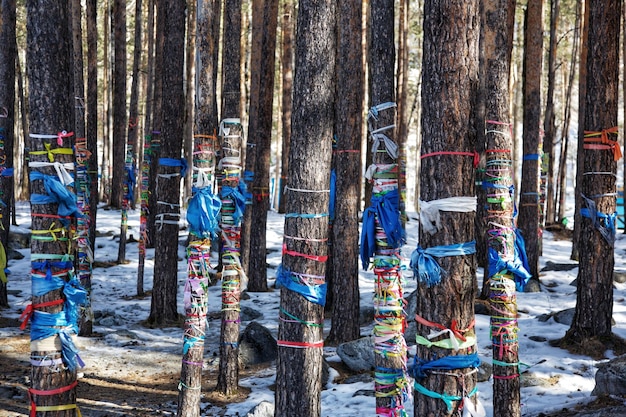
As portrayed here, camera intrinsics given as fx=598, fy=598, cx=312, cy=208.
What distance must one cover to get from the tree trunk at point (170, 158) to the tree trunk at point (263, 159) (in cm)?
207

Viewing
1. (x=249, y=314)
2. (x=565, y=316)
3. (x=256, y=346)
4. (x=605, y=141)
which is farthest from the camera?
(x=249, y=314)

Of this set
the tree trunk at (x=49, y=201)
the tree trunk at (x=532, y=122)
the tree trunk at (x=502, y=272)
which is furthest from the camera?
the tree trunk at (x=532, y=122)

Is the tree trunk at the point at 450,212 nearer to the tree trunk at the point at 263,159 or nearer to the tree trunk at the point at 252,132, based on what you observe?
the tree trunk at the point at 263,159

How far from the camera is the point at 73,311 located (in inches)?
185

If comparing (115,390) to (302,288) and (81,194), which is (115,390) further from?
(302,288)

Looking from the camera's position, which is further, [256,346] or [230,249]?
[256,346]

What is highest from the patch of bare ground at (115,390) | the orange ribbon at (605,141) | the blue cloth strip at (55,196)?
the orange ribbon at (605,141)

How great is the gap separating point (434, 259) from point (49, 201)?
292 centimetres

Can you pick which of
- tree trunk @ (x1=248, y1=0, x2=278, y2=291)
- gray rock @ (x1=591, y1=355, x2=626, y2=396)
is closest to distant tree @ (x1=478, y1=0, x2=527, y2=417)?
gray rock @ (x1=591, y1=355, x2=626, y2=396)

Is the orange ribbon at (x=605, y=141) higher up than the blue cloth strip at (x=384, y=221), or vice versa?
the orange ribbon at (x=605, y=141)

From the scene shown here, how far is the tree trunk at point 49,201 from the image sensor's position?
4.52m

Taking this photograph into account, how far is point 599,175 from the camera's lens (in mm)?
7371

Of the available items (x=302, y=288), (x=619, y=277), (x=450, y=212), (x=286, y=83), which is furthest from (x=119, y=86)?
(x=450, y=212)

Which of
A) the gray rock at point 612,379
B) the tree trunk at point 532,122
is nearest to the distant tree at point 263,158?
the tree trunk at point 532,122
